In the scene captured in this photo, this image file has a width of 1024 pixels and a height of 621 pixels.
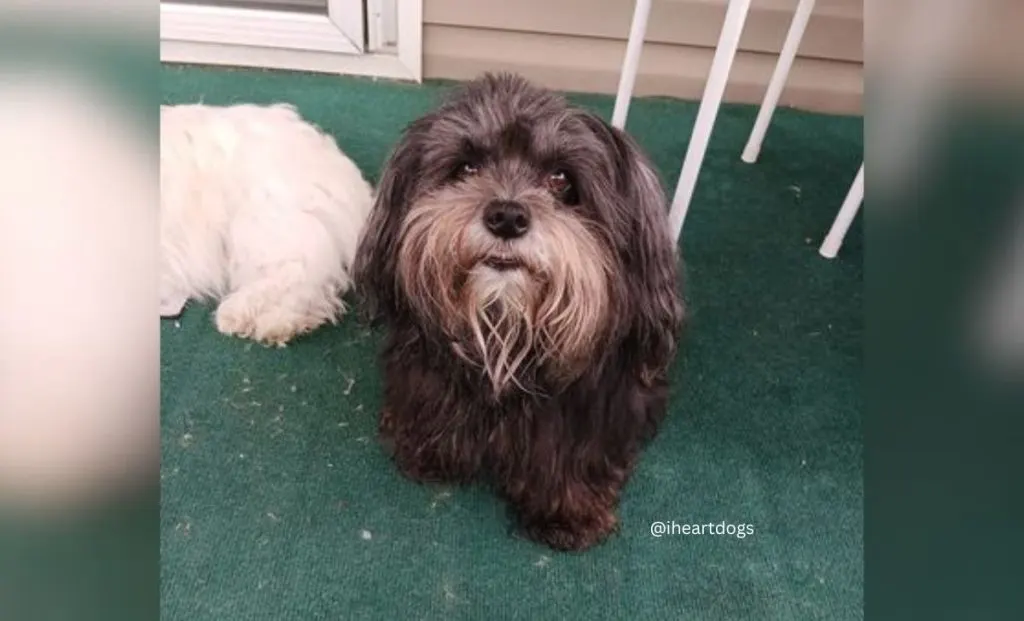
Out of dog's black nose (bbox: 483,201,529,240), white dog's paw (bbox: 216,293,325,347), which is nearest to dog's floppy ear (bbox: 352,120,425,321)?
dog's black nose (bbox: 483,201,529,240)

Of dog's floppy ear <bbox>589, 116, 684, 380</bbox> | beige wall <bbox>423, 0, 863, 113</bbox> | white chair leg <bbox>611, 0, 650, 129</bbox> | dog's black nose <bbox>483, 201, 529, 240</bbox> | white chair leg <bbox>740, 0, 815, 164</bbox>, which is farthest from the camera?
beige wall <bbox>423, 0, 863, 113</bbox>

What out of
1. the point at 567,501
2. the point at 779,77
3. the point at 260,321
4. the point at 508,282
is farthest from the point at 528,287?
the point at 779,77

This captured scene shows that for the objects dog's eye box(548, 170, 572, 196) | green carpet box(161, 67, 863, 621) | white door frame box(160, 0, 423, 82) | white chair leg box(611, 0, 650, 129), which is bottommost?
green carpet box(161, 67, 863, 621)

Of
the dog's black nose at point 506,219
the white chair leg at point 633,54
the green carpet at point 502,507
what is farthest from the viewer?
the white chair leg at point 633,54

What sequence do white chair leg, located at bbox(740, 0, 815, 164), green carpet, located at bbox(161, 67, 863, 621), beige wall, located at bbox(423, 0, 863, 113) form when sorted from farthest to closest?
beige wall, located at bbox(423, 0, 863, 113)
white chair leg, located at bbox(740, 0, 815, 164)
green carpet, located at bbox(161, 67, 863, 621)

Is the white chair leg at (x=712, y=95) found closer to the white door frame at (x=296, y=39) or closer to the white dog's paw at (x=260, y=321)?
the white dog's paw at (x=260, y=321)

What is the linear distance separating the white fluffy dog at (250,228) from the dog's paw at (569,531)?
63cm

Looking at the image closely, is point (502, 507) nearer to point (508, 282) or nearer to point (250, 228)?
point (508, 282)

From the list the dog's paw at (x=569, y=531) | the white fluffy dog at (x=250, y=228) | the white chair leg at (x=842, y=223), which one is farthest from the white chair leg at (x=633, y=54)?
the dog's paw at (x=569, y=531)

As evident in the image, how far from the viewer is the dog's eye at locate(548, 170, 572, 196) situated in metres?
1.21

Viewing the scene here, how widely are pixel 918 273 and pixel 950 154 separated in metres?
0.07

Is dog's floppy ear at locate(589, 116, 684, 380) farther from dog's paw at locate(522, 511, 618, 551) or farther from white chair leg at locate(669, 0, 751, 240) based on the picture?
dog's paw at locate(522, 511, 618, 551)

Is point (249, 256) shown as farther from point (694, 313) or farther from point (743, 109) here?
point (743, 109)

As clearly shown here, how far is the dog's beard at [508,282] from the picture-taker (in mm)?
1146
